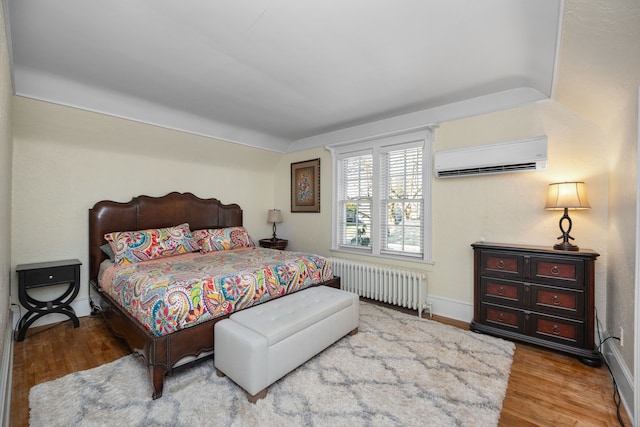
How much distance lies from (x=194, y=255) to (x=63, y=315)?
1.47 metres

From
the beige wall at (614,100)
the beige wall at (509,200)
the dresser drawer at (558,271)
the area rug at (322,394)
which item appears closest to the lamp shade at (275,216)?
the beige wall at (509,200)

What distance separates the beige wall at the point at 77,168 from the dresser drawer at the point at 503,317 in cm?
397

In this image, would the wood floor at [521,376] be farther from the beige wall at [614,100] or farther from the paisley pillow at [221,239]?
the paisley pillow at [221,239]

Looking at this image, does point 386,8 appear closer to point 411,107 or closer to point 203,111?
point 411,107

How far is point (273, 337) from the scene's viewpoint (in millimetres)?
1885

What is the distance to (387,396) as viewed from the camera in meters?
1.87

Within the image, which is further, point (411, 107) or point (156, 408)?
point (411, 107)

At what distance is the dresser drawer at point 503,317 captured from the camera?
2584 mm

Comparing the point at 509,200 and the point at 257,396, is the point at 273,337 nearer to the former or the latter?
the point at 257,396

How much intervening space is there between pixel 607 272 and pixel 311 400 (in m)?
2.72

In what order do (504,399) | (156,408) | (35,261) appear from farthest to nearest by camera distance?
(35,261) < (504,399) < (156,408)

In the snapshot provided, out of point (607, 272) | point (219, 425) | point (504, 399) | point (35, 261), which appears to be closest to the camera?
point (219, 425)

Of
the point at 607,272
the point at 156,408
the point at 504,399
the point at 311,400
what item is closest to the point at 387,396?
the point at 311,400

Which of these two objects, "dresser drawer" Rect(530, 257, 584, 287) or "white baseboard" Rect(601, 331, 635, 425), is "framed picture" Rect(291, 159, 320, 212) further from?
"white baseboard" Rect(601, 331, 635, 425)
